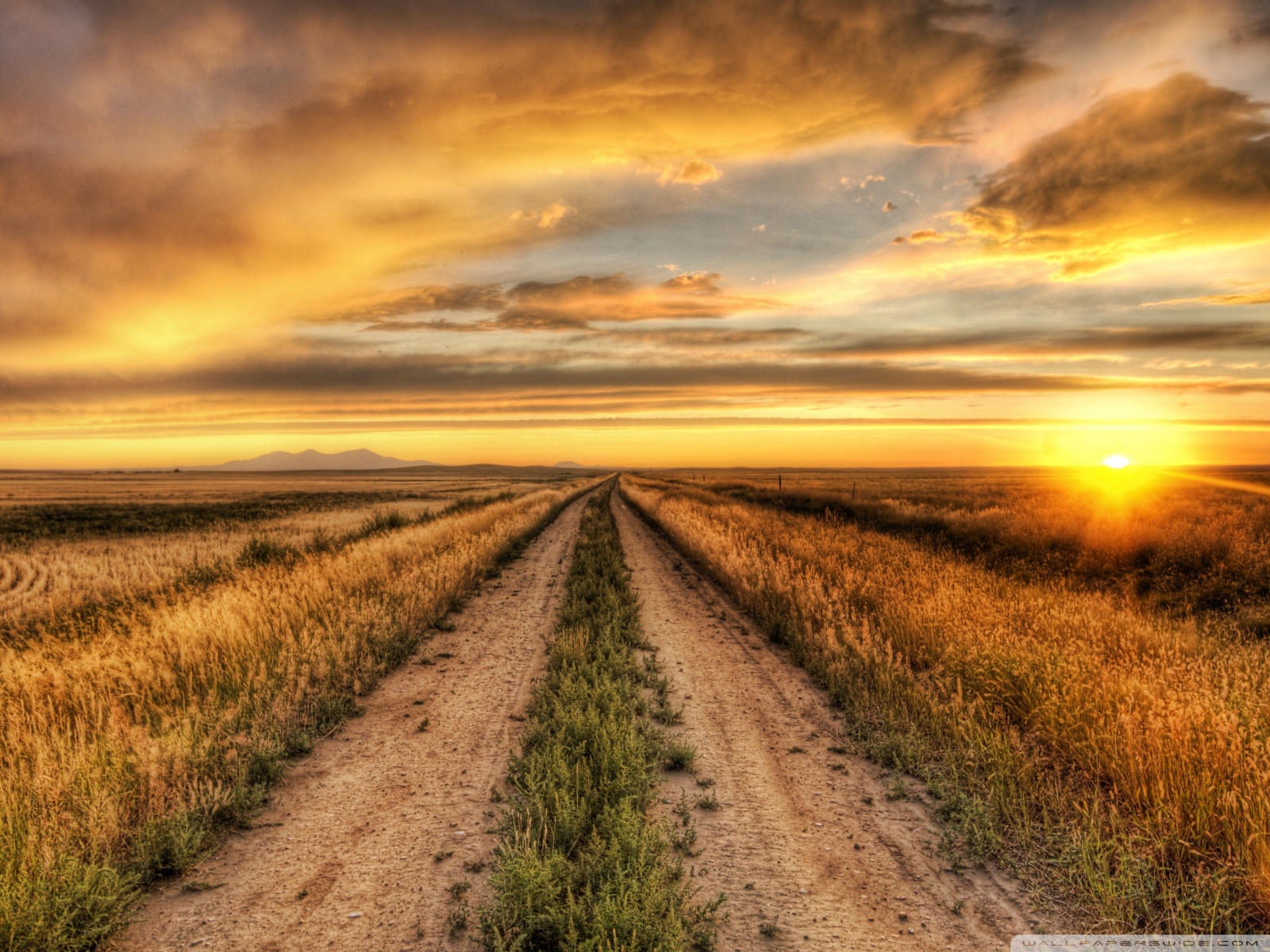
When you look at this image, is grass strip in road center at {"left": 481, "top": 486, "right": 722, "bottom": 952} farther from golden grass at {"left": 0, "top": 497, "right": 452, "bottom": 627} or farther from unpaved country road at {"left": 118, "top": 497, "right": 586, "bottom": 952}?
golden grass at {"left": 0, "top": 497, "right": 452, "bottom": 627}

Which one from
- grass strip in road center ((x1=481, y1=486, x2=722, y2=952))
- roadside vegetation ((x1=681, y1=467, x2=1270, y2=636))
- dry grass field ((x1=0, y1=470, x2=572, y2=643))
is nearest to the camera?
grass strip in road center ((x1=481, y1=486, x2=722, y2=952))

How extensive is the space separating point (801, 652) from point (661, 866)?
18.0ft

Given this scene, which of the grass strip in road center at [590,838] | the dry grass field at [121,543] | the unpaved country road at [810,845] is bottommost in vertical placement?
the dry grass field at [121,543]

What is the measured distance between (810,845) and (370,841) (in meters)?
3.36

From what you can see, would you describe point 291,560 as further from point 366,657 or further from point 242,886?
point 242,886

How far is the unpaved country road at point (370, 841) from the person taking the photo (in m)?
3.62

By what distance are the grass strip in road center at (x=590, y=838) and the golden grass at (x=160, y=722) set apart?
7.65ft

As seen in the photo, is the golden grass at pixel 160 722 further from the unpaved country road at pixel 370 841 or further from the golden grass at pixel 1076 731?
the golden grass at pixel 1076 731

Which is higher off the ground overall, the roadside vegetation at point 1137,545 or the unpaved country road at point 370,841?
the roadside vegetation at point 1137,545

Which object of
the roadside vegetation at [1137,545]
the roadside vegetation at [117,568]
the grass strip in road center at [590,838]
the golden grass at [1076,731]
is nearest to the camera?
the grass strip in road center at [590,838]

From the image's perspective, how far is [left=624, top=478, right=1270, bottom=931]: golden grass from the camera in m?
3.75

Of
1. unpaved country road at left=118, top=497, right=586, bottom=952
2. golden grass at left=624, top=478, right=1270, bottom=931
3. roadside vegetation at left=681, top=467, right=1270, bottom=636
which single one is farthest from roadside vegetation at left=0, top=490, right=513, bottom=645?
roadside vegetation at left=681, top=467, right=1270, bottom=636

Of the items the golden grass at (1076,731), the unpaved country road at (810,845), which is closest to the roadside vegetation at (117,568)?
the unpaved country road at (810,845)

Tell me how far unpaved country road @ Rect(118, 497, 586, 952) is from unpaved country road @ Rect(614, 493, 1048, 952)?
179 centimetres
